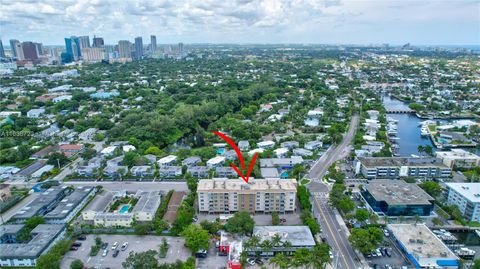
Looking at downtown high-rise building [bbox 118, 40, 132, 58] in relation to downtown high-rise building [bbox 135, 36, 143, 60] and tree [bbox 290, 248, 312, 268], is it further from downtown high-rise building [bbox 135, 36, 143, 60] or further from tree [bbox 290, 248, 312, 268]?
tree [bbox 290, 248, 312, 268]

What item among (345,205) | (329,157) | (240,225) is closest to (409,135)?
(329,157)

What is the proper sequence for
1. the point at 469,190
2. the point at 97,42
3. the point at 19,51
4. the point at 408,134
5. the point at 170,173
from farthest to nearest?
the point at 97,42 < the point at 19,51 < the point at 408,134 < the point at 170,173 < the point at 469,190

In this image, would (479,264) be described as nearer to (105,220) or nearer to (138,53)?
(105,220)

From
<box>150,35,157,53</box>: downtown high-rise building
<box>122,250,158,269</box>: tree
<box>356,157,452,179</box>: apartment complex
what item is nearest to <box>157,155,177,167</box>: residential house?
<box>122,250,158,269</box>: tree

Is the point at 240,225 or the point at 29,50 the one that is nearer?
the point at 240,225

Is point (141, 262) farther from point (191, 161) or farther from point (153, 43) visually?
point (153, 43)

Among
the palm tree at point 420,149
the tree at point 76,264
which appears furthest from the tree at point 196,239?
the palm tree at point 420,149

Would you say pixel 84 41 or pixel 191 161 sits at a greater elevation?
pixel 84 41
